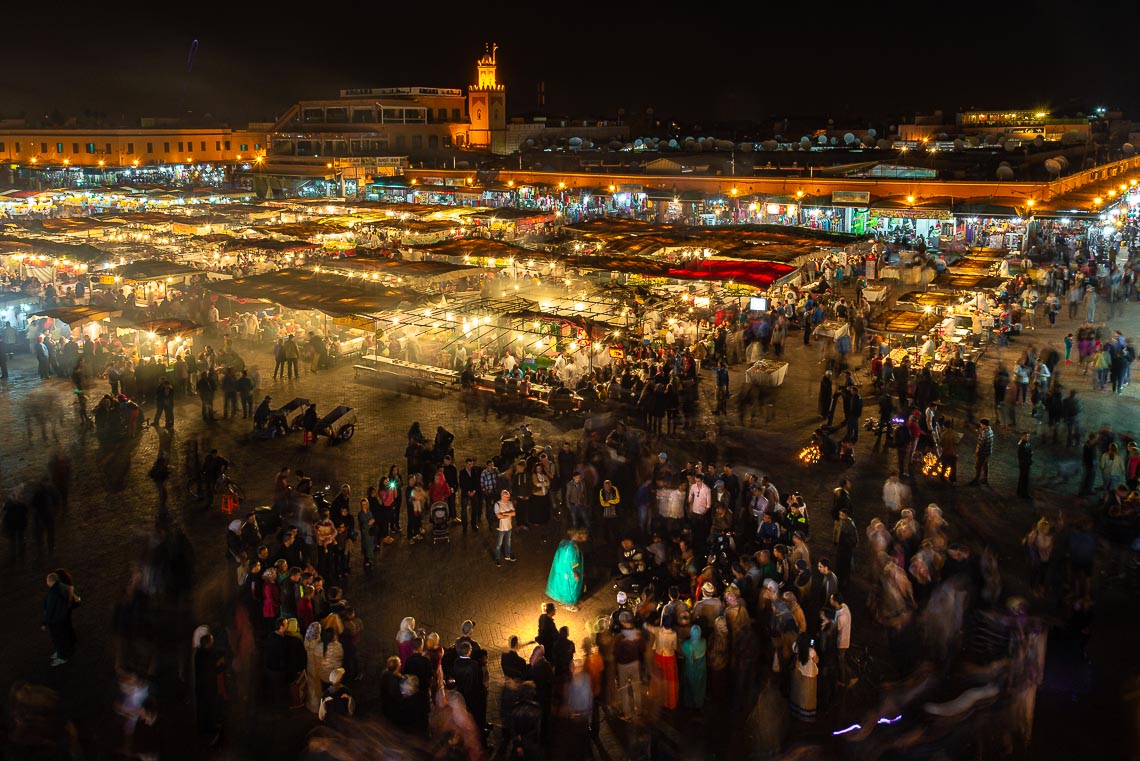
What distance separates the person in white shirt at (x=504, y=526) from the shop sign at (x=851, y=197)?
24077 mm

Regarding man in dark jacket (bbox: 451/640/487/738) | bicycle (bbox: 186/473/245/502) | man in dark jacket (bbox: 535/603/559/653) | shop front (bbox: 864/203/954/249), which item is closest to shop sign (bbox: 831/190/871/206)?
shop front (bbox: 864/203/954/249)

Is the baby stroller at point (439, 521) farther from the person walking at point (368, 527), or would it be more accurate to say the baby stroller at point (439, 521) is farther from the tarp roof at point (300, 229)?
the tarp roof at point (300, 229)

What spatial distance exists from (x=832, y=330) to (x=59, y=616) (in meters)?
13.9

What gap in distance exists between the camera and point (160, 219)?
87.9ft

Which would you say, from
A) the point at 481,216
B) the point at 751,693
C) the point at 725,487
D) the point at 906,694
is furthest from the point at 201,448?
the point at 481,216

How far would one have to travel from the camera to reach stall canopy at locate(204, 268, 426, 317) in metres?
15.8

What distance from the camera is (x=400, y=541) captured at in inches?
336

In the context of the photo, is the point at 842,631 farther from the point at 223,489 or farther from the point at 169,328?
the point at 169,328

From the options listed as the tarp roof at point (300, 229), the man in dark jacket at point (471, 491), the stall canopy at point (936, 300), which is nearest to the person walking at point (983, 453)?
the man in dark jacket at point (471, 491)

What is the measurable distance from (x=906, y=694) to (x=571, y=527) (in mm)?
3712

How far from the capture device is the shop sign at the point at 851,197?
28.5 metres

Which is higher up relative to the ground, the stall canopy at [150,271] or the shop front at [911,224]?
the shop front at [911,224]

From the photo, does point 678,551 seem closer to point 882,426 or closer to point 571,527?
point 571,527

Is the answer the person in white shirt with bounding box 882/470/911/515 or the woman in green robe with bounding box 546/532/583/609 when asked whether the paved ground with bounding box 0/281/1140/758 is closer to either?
the woman in green robe with bounding box 546/532/583/609
